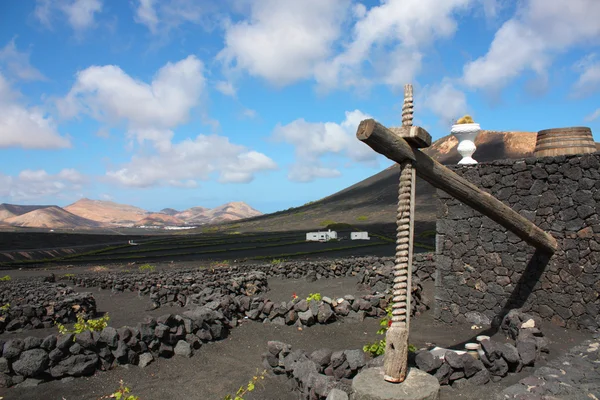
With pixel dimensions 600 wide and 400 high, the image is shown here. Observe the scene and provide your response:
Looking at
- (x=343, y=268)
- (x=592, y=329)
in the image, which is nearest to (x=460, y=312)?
(x=592, y=329)

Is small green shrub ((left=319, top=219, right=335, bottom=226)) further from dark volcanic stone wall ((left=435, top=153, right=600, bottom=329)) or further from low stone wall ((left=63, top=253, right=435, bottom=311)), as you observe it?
dark volcanic stone wall ((left=435, top=153, right=600, bottom=329))

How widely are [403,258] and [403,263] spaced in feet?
0.22

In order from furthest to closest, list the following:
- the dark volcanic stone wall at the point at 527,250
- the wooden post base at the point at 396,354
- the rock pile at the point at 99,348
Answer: the dark volcanic stone wall at the point at 527,250
the rock pile at the point at 99,348
the wooden post base at the point at 396,354

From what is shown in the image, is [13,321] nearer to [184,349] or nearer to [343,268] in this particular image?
[184,349]

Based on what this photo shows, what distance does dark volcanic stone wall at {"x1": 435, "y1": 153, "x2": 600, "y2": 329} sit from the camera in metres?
9.20

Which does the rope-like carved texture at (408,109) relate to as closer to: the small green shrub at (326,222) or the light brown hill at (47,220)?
the small green shrub at (326,222)

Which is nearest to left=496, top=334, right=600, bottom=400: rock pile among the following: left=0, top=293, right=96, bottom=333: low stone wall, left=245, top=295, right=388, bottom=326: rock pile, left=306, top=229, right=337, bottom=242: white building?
left=245, top=295, right=388, bottom=326: rock pile

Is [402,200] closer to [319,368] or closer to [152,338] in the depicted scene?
[319,368]

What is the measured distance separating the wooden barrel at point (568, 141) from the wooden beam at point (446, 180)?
6.43 feet

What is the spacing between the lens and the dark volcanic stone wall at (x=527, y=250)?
9203 mm

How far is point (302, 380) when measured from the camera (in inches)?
296

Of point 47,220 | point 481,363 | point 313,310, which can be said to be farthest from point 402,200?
point 47,220

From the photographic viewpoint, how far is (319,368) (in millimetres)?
7680

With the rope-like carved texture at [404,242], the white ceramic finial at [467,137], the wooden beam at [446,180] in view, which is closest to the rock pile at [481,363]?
the rope-like carved texture at [404,242]
